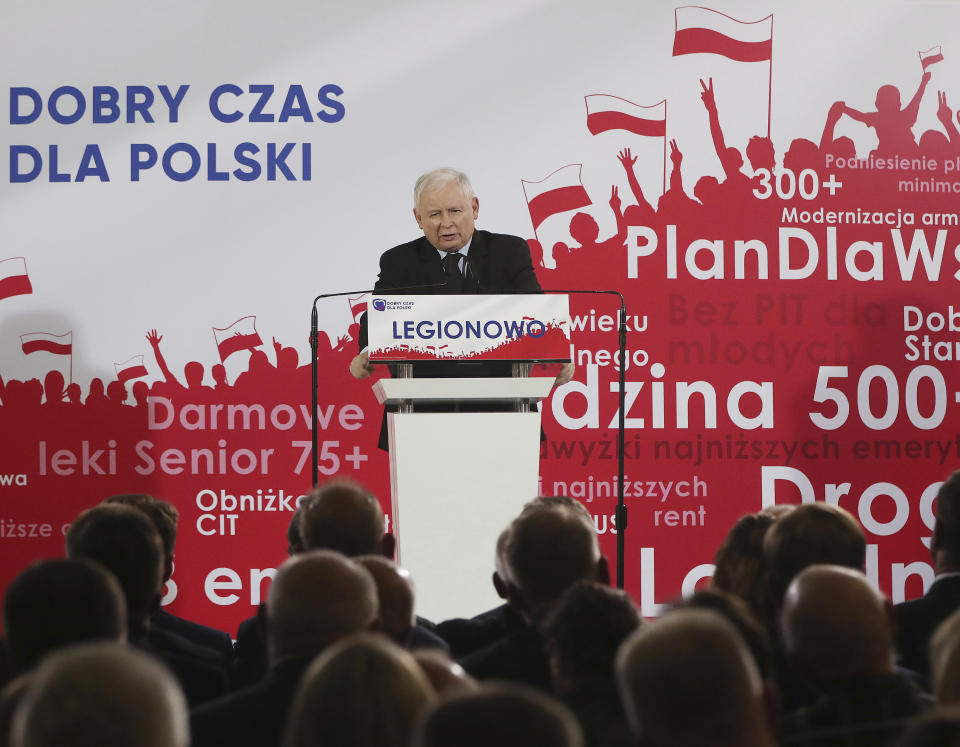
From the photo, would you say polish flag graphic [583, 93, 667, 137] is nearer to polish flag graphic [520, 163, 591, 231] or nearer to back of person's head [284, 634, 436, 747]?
polish flag graphic [520, 163, 591, 231]

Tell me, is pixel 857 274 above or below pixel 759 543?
above

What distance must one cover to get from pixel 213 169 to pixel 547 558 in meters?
3.88

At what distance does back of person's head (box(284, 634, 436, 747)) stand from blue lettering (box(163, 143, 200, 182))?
16.1ft

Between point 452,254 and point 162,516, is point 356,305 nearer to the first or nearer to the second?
point 452,254

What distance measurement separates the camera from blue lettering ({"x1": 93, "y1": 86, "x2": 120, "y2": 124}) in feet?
19.3

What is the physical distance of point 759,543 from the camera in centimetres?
288

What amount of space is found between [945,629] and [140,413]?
4830 mm

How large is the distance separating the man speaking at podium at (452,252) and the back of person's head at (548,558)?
6.52 ft

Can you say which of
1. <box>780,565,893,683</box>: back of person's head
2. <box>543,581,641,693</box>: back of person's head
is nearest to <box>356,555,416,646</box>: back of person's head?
<box>543,581,641,693</box>: back of person's head

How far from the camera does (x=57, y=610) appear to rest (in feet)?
6.28

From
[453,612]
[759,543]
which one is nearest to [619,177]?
[453,612]

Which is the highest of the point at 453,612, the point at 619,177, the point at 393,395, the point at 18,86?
the point at 18,86

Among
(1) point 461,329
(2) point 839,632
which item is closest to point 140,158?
(1) point 461,329

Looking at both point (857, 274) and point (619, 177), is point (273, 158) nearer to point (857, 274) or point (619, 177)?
point (619, 177)
